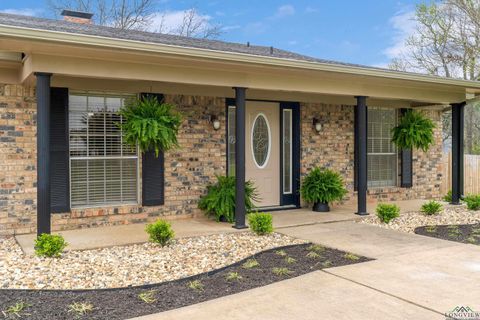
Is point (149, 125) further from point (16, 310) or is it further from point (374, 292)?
point (374, 292)

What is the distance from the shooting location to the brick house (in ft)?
17.7

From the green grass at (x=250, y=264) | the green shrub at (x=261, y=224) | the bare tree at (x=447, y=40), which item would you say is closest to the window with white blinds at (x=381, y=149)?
the green shrub at (x=261, y=224)

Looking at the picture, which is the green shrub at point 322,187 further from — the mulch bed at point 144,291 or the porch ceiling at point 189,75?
the mulch bed at point 144,291

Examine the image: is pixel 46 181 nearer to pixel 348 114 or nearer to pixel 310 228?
pixel 310 228

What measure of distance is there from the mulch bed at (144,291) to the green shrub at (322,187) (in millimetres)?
3408

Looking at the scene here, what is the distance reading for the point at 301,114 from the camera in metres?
8.81

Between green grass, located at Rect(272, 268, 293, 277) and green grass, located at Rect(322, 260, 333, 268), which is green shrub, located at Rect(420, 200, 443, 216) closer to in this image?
green grass, located at Rect(322, 260, 333, 268)

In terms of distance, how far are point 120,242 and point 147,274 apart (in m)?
1.40

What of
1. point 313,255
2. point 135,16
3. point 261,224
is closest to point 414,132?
point 261,224

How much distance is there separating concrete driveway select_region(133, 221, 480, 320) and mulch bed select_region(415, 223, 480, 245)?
656mm

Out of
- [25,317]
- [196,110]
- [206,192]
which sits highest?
[196,110]

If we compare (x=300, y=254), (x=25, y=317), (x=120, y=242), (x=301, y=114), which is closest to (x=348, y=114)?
(x=301, y=114)

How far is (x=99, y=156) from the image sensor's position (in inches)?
271

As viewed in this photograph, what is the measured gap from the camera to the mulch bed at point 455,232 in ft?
20.5
